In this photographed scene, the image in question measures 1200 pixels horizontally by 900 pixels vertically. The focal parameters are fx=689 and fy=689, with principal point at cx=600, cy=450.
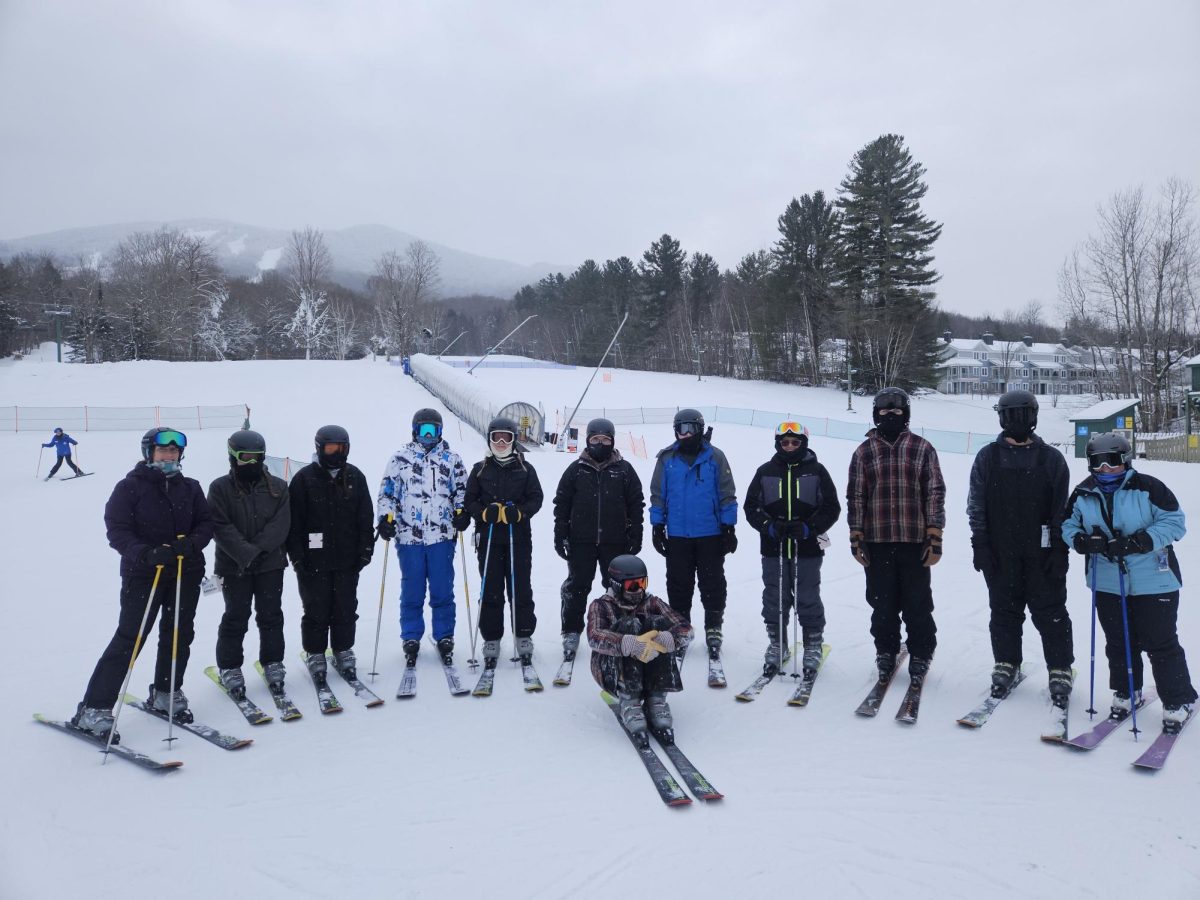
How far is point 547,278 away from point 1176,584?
281 feet

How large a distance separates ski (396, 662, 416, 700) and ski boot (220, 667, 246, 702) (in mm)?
973

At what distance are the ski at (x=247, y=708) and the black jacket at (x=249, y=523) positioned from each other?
2.69ft

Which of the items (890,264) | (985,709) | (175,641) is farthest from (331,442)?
(890,264)

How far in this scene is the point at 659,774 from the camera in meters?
3.52

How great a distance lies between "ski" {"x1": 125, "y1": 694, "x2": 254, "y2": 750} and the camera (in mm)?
3896

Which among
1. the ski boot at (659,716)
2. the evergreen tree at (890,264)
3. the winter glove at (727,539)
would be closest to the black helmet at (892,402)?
the winter glove at (727,539)

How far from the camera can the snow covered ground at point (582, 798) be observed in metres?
2.77

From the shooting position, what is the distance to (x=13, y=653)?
5.80m

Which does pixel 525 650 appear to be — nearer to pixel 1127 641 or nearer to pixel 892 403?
pixel 892 403

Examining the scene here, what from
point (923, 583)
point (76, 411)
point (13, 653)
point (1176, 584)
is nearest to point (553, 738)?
point (923, 583)

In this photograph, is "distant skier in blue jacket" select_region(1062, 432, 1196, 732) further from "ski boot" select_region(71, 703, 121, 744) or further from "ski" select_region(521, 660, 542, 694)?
"ski boot" select_region(71, 703, 121, 744)

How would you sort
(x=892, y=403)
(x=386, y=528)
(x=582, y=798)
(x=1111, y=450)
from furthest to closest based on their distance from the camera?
(x=386, y=528), (x=892, y=403), (x=1111, y=450), (x=582, y=798)

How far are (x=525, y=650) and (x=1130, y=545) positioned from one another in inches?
153

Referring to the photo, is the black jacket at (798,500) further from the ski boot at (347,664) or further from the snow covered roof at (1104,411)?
the snow covered roof at (1104,411)
